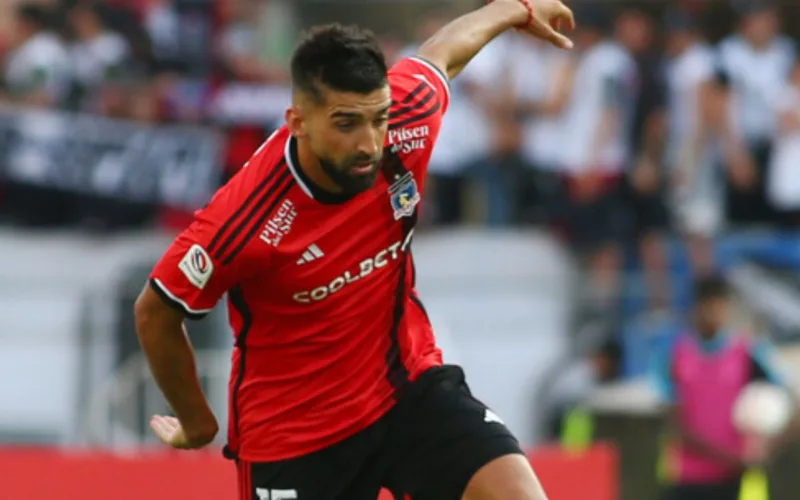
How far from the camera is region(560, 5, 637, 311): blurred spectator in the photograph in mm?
12281

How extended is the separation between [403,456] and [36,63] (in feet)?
26.1

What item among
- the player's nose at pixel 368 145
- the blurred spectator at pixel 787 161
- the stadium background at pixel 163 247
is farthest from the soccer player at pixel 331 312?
→ the blurred spectator at pixel 787 161

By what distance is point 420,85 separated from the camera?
579cm

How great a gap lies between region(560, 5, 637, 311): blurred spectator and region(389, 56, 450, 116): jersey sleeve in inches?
253

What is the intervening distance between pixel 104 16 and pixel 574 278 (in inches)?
158

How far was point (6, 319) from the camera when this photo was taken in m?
12.7

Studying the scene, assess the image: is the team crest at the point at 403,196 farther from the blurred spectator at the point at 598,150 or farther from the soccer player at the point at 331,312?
the blurred spectator at the point at 598,150

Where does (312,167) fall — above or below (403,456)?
above

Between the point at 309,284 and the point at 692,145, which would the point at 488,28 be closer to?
the point at 309,284

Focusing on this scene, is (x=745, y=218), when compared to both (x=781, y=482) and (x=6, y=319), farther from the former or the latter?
(x=6, y=319)

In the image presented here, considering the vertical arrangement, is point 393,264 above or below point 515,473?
above

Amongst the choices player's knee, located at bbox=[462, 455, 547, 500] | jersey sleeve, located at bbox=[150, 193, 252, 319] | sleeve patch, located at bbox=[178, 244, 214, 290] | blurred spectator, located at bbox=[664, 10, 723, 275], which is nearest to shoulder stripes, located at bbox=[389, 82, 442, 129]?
jersey sleeve, located at bbox=[150, 193, 252, 319]

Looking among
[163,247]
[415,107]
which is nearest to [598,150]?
[163,247]

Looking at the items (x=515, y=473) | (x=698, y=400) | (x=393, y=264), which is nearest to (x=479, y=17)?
(x=393, y=264)
